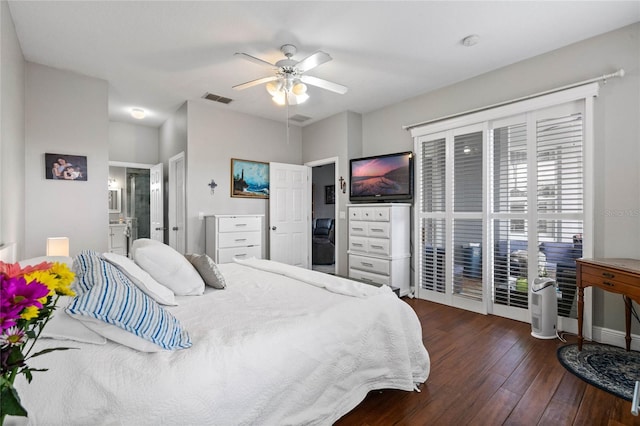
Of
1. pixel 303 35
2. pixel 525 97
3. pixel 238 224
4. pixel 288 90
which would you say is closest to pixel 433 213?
pixel 525 97

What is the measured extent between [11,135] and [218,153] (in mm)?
2380

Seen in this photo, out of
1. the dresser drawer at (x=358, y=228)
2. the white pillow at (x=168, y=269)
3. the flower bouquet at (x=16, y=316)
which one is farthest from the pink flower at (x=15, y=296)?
the dresser drawer at (x=358, y=228)

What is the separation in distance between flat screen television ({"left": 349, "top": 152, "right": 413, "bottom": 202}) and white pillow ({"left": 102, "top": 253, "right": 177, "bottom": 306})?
123 inches

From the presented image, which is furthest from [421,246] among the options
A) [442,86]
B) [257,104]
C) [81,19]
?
[81,19]

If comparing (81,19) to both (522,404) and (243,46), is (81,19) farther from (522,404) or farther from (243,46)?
(522,404)

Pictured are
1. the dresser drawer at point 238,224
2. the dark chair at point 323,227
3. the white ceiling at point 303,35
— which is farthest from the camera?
the dark chair at point 323,227

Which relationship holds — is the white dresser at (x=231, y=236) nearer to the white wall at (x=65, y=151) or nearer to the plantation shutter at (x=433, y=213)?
the white wall at (x=65, y=151)

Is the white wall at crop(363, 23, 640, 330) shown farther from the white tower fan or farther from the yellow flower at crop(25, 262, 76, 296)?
the yellow flower at crop(25, 262, 76, 296)

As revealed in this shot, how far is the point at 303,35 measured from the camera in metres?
2.74

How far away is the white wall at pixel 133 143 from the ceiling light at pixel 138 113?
0.66 m

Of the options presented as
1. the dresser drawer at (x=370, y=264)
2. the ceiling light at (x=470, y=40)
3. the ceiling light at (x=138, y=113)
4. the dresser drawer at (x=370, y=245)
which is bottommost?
the dresser drawer at (x=370, y=264)

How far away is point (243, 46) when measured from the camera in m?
2.91

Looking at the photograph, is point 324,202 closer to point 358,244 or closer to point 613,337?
point 358,244

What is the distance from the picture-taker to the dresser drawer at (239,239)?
424 cm
